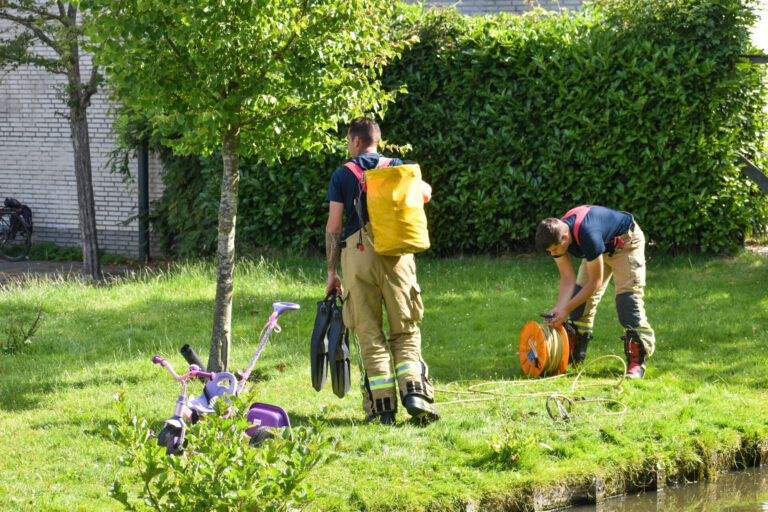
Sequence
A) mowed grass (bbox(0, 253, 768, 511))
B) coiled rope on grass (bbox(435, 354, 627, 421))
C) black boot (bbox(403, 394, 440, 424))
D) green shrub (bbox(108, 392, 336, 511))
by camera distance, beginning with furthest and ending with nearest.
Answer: coiled rope on grass (bbox(435, 354, 627, 421))
black boot (bbox(403, 394, 440, 424))
mowed grass (bbox(0, 253, 768, 511))
green shrub (bbox(108, 392, 336, 511))

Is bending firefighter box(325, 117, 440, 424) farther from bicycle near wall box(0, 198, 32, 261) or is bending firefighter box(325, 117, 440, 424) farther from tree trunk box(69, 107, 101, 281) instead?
bicycle near wall box(0, 198, 32, 261)

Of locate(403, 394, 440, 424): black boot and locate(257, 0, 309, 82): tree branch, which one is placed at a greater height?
locate(257, 0, 309, 82): tree branch

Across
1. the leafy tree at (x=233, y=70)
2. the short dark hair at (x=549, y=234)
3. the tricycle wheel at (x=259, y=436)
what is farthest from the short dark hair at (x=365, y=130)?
the tricycle wheel at (x=259, y=436)

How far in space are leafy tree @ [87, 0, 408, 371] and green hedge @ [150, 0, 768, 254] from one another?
3.66 meters

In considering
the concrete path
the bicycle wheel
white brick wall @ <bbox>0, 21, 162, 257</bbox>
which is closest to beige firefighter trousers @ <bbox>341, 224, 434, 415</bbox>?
the concrete path

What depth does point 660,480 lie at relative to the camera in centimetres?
497

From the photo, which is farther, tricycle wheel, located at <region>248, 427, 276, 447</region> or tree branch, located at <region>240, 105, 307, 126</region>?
tree branch, located at <region>240, 105, 307, 126</region>

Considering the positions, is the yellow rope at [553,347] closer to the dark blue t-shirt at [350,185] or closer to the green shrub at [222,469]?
the dark blue t-shirt at [350,185]

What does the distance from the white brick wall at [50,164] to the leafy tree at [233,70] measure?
28.5 ft

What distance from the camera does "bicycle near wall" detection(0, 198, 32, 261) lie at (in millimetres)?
14617

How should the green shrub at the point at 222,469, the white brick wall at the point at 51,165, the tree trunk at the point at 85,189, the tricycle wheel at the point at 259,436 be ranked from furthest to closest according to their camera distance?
the white brick wall at the point at 51,165, the tree trunk at the point at 85,189, the tricycle wheel at the point at 259,436, the green shrub at the point at 222,469

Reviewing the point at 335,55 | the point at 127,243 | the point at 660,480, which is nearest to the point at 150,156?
the point at 127,243

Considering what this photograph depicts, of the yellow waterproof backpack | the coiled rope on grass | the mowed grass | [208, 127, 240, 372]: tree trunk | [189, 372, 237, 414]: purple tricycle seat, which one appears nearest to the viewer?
the mowed grass

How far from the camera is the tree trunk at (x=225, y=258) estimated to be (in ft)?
19.8
